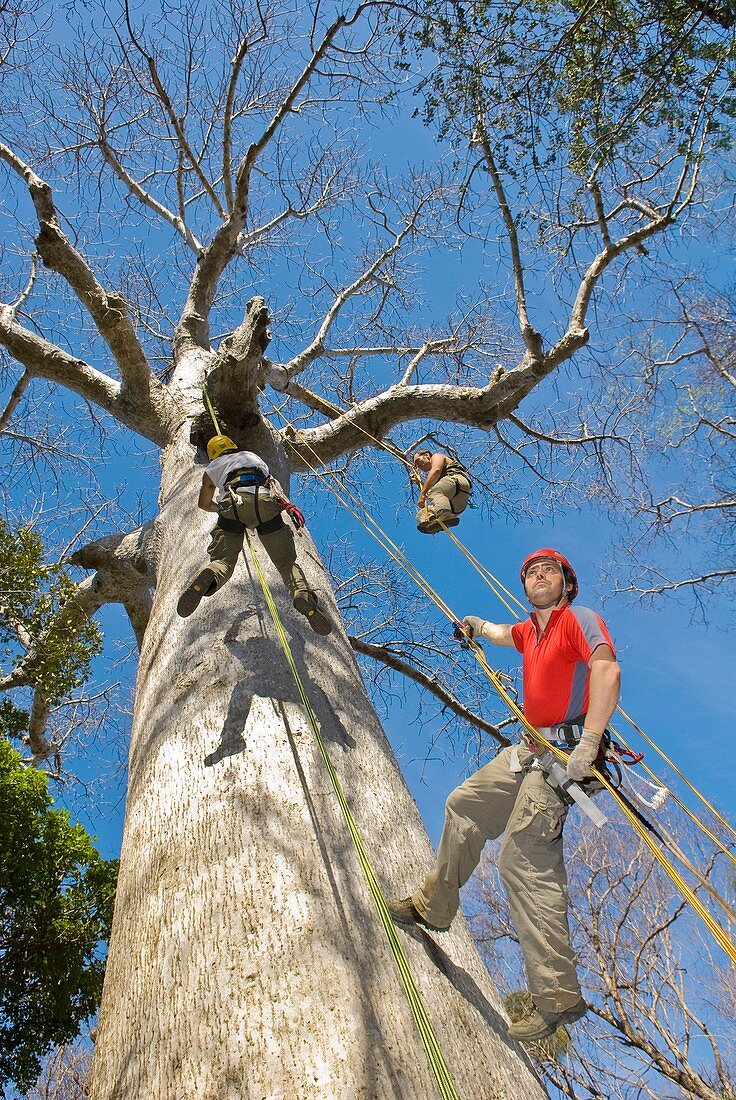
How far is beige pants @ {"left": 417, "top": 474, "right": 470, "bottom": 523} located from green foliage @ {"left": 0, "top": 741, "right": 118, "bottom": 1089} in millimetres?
3229

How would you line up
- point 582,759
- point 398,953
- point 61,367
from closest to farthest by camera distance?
point 398,953 → point 582,759 → point 61,367

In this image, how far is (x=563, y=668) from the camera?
270 centimetres

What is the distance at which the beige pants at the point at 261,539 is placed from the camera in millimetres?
3406

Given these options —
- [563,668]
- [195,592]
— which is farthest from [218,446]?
[563,668]

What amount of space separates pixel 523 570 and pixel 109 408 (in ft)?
13.5

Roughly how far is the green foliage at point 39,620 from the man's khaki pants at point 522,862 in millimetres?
4511

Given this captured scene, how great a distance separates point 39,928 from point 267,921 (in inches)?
158

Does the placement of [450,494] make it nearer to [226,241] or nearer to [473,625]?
[473,625]

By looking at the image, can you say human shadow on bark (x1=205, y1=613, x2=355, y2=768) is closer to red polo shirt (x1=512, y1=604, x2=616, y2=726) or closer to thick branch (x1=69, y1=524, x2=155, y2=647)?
red polo shirt (x1=512, y1=604, x2=616, y2=726)

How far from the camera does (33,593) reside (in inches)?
237

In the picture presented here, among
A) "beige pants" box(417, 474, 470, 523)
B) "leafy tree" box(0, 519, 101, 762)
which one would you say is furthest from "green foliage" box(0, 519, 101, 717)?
"beige pants" box(417, 474, 470, 523)

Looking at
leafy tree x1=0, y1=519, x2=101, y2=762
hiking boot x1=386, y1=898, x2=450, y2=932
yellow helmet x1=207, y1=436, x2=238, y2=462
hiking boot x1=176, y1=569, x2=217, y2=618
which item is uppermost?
leafy tree x1=0, y1=519, x2=101, y2=762

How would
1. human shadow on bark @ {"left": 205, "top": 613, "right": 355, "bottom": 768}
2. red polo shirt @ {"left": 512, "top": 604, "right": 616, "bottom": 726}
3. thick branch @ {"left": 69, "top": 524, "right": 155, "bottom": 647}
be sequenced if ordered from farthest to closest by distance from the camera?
thick branch @ {"left": 69, "top": 524, "right": 155, "bottom": 647} → red polo shirt @ {"left": 512, "top": 604, "right": 616, "bottom": 726} → human shadow on bark @ {"left": 205, "top": 613, "right": 355, "bottom": 768}

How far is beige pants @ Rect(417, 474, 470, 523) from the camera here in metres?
4.70
